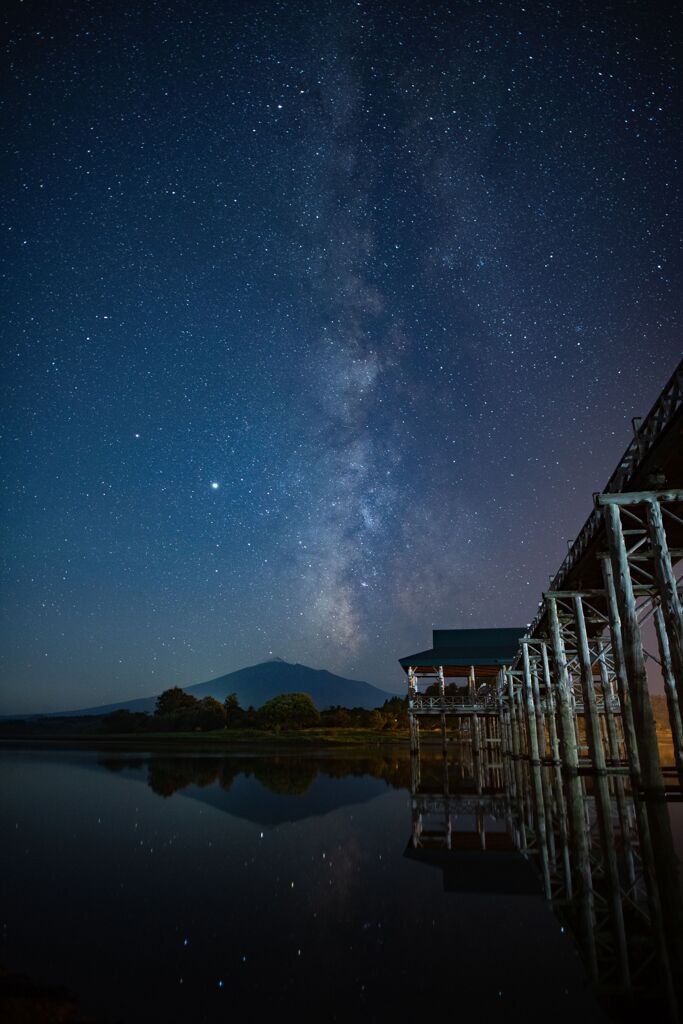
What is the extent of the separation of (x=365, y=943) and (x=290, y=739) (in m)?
77.8

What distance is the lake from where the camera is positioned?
3979mm

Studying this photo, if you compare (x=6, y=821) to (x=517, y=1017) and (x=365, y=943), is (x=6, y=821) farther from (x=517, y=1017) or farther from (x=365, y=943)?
(x=517, y=1017)

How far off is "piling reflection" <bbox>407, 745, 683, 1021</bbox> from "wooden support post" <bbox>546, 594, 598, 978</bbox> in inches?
0.8

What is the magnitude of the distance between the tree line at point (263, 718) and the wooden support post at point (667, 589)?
8203cm

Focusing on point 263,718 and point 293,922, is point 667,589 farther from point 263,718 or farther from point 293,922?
point 263,718

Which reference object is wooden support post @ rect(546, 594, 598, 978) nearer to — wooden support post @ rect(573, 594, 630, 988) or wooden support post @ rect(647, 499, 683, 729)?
wooden support post @ rect(573, 594, 630, 988)

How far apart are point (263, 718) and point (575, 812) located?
8641 centimetres

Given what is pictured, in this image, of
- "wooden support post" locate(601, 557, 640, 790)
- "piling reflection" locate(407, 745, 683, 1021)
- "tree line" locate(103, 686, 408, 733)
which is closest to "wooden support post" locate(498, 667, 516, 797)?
"wooden support post" locate(601, 557, 640, 790)

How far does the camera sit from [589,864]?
24.0ft

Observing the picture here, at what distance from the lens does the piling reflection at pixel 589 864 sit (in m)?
4.05

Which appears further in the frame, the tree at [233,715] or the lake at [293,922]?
the tree at [233,715]

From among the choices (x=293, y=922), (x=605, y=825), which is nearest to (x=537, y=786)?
(x=605, y=825)

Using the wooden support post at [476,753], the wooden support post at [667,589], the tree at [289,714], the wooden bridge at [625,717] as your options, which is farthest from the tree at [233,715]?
the wooden support post at [667,589]

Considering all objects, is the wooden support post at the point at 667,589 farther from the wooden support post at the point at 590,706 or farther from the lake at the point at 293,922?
the wooden support post at the point at 590,706
